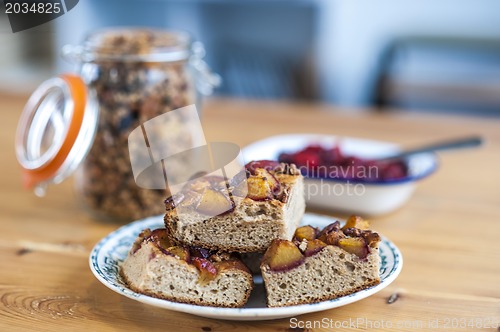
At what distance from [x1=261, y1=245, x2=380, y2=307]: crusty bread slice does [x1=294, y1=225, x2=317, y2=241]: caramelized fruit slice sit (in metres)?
0.05

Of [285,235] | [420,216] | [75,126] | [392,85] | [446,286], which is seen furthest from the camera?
[392,85]

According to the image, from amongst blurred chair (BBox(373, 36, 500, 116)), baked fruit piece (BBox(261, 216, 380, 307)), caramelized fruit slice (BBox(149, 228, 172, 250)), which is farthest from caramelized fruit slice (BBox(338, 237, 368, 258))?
blurred chair (BBox(373, 36, 500, 116))

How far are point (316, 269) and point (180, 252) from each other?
0.17m

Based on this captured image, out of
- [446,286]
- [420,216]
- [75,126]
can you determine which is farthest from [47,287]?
[420,216]

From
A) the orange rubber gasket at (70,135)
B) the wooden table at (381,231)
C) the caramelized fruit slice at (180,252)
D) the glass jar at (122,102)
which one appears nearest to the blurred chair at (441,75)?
the wooden table at (381,231)

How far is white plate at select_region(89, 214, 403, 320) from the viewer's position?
0.72 m

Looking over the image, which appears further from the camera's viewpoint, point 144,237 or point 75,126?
point 75,126

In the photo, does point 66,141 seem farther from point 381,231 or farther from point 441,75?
point 441,75

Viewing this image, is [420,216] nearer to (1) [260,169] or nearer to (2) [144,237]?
(1) [260,169]

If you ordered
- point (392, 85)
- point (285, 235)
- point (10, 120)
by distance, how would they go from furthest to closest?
point (392, 85)
point (10, 120)
point (285, 235)

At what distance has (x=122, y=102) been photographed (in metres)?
1.10

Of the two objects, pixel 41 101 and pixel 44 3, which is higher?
pixel 44 3

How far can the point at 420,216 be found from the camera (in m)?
1.21

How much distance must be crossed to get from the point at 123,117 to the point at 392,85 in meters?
1.56
